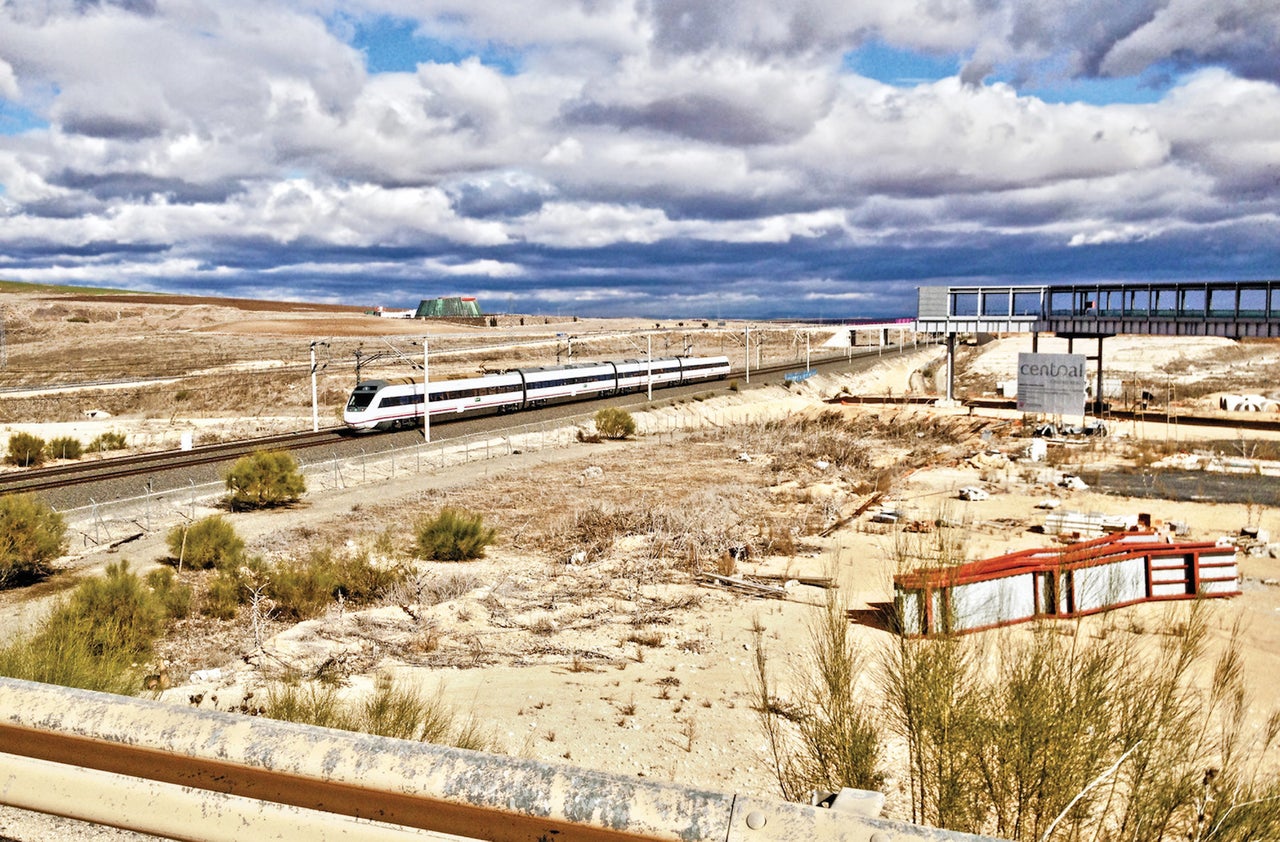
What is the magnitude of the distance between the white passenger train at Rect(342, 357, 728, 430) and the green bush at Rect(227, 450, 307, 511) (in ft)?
46.0

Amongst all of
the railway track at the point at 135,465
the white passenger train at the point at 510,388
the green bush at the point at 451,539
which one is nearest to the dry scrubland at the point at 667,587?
the green bush at the point at 451,539

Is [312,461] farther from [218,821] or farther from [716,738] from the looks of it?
[218,821]

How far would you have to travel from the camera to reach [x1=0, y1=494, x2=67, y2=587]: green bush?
1805 cm

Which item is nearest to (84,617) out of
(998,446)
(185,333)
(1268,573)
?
(1268,573)

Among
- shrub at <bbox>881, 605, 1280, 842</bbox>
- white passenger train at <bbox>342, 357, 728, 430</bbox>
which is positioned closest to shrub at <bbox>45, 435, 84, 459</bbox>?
white passenger train at <bbox>342, 357, 728, 430</bbox>

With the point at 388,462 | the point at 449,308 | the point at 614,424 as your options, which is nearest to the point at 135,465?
the point at 388,462

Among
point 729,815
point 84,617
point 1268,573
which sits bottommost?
point 1268,573

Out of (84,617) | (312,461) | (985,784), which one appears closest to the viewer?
(985,784)

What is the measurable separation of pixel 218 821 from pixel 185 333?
443 feet

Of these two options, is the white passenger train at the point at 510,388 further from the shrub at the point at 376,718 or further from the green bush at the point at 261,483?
the shrub at the point at 376,718

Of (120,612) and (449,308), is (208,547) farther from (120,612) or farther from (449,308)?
(449,308)

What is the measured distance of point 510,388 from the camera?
5150cm

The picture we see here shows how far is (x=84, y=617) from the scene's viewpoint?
12367 mm

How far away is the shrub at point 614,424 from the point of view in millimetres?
45281
